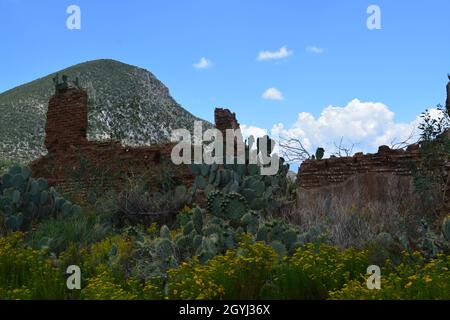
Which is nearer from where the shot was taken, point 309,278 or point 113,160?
point 309,278

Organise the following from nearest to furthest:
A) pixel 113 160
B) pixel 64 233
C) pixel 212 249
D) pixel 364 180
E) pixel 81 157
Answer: pixel 212 249
pixel 64 233
pixel 364 180
pixel 81 157
pixel 113 160

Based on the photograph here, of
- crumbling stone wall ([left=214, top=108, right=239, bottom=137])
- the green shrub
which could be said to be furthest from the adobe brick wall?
the green shrub

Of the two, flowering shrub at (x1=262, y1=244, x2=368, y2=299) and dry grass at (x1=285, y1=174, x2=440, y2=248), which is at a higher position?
dry grass at (x1=285, y1=174, x2=440, y2=248)

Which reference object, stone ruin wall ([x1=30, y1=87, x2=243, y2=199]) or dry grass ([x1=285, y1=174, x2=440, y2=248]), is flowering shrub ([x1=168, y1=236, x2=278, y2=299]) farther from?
stone ruin wall ([x1=30, y1=87, x2=243, y2=199])

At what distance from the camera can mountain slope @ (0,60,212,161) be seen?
132 feet

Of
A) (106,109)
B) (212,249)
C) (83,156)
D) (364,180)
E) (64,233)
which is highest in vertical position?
(106,109)

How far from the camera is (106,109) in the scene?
150 feet

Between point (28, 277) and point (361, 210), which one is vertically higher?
point (361, 210)

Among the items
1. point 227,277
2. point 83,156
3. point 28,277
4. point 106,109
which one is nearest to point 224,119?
point 83,156

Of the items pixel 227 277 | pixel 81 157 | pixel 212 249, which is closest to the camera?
pixel 227 277

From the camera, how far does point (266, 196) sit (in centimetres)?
1028

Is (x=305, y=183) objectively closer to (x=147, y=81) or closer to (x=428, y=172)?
(x=428, y=172)

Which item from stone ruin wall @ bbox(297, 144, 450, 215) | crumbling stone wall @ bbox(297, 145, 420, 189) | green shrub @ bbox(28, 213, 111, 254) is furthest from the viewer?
crumbling stone wall @ bbox(297, 145, 420, 189)

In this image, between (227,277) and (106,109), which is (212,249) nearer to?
(227,277)
